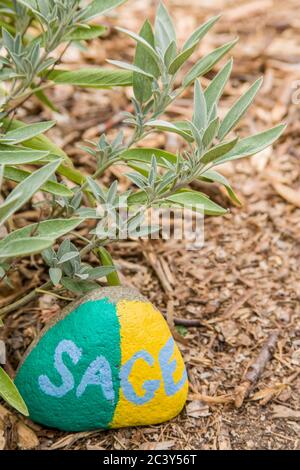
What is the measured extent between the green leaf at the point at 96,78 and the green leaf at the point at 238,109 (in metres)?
0.35

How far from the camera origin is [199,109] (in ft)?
5.46

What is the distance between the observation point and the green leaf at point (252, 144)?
5.47ft

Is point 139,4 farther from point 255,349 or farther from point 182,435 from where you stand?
point 182,435

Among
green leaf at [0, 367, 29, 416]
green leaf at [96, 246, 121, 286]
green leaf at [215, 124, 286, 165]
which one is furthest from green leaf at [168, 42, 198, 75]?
green leaf at [0, 367, 29, 416]

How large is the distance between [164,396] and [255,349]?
0.37 m

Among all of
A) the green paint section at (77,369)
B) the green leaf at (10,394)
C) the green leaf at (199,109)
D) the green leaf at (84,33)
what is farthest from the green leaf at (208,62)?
the green leaf at (10,394)

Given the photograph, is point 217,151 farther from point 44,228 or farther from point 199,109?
point 44,228

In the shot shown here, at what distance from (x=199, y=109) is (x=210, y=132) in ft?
0.31

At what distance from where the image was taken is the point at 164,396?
1742 millimetres

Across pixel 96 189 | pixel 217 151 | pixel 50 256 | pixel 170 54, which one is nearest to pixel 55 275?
pixel 50 256

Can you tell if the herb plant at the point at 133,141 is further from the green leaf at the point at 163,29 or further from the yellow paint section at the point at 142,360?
the yellow paint section at the point at 142,360

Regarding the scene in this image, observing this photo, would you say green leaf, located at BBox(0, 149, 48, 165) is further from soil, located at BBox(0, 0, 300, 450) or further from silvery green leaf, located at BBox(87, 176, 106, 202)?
soil, located at BBox(0, 0, 300, 450)

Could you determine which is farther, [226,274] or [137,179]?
[226,274]

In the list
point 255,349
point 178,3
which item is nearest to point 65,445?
point 255,349
